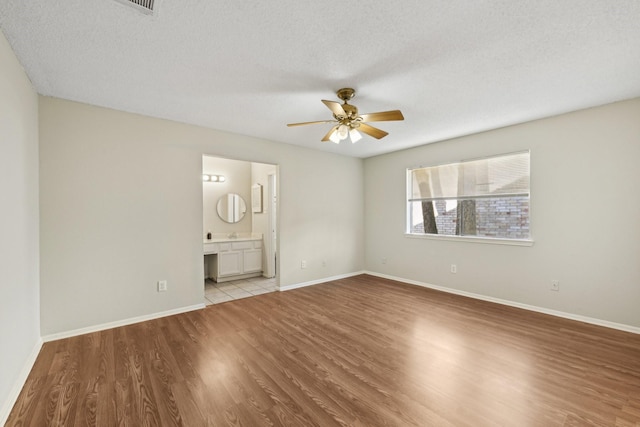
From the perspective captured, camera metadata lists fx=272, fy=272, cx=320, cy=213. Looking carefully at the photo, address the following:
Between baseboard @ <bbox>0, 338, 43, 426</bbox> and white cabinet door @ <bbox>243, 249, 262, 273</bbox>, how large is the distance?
117 inches

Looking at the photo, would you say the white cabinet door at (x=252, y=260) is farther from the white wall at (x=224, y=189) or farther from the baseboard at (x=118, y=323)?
the baseboard at (x=118, y=323)

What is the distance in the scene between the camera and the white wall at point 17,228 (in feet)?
5.79

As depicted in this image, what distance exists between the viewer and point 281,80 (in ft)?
7.96

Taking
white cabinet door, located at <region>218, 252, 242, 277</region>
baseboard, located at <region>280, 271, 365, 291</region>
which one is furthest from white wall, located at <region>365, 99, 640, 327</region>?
white cabinet door, located at <region>218, 252, 242, 277</region>

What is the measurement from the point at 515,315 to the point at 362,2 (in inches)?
148

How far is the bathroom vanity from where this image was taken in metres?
4.91

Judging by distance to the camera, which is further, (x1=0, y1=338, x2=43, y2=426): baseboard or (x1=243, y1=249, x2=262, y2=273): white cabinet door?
(x1=243, y1=249, x2=262, y2=273): white cabinet door

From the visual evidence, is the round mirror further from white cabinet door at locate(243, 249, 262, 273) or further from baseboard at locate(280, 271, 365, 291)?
baseboard at locate(280, 271, 365, 291)

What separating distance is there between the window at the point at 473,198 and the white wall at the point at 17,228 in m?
4.94

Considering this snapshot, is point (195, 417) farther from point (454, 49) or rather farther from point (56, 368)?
point (454, 49)

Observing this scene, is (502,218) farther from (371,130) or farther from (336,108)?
(336,108)

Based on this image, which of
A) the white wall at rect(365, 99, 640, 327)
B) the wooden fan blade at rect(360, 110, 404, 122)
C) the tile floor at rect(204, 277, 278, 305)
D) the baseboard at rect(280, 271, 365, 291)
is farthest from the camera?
the baseboard at rect(280, 271, 365, 291)

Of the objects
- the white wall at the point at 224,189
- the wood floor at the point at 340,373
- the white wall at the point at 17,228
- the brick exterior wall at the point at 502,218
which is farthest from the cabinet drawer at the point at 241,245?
the brick exterior wall at the point at 502,218

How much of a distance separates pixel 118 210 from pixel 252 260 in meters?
2.65
